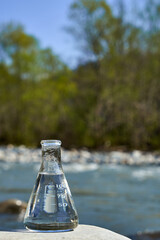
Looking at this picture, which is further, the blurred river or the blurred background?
the blurred background

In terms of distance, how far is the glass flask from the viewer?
163 cm

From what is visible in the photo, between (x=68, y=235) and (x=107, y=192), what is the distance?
6.65 metres

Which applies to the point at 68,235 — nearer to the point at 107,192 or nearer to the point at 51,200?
the point at 51,200

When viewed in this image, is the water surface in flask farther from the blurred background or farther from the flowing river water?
the blurred background

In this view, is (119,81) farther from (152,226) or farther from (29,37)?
(152,226)

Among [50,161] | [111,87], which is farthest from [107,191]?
[111,87]

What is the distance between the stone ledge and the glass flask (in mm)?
32

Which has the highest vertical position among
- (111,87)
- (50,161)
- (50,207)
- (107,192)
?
(111,87)

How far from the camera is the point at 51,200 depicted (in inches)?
64.9

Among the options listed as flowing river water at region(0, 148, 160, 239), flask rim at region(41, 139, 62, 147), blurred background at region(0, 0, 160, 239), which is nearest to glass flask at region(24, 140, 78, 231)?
flask rim at region(41, 139, 62, 147)

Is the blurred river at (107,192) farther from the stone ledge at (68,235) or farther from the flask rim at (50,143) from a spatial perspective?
the flask rim at (50,143)

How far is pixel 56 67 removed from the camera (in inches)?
878

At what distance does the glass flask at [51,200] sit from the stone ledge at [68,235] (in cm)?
3

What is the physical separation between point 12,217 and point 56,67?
57.1ft
